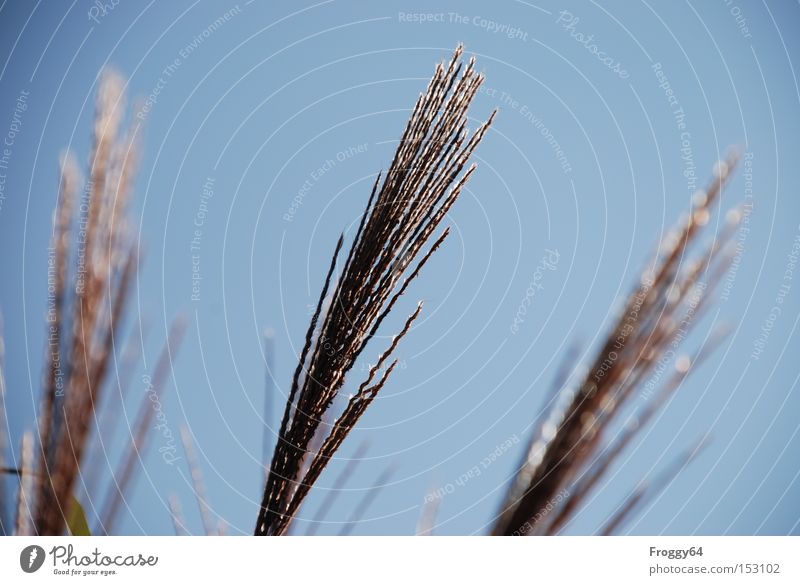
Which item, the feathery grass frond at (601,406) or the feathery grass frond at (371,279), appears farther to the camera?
the feathery grass frond at (371,279)

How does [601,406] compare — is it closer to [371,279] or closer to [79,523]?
[371,279]
